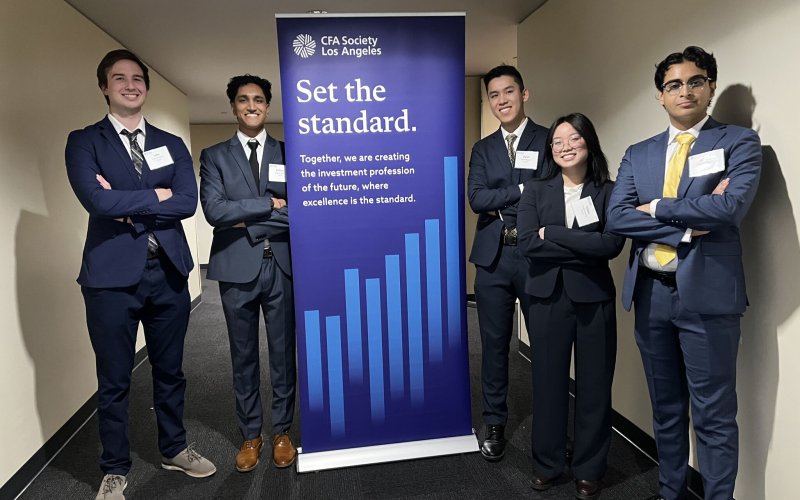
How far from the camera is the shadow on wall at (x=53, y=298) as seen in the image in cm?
280

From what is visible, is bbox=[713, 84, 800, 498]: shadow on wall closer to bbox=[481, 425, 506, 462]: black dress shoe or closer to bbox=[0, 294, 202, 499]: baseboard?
bbox=[481, 425, 506, 462]: black dress shoe

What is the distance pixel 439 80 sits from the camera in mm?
2678

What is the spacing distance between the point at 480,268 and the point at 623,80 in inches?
49.0

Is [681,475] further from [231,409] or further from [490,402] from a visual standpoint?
[231,409]

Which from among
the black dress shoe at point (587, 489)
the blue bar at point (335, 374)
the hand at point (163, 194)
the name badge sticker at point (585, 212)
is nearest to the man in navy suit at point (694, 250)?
the name badge sticker at point (585, 212)

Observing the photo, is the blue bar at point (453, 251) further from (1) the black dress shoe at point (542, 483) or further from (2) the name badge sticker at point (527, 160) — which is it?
(1) the black dress shoe at point (542, 483)

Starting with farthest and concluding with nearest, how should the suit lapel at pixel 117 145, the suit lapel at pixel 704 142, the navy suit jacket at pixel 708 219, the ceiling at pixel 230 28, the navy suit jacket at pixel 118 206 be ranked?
the ceiling at pixel 230 28 < the suit lapel at pixel 117 145 < the navy suit jacket at pixel 118 206 < the suit lapel at pixel 704 142 < the navy suit jacket at pixel 708 219

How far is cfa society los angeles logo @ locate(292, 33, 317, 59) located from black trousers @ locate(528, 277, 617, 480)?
4.98ft

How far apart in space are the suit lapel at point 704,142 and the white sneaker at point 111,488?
266cm

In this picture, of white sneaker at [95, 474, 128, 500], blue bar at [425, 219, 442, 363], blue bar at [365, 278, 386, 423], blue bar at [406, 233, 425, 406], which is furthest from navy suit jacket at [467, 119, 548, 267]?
white sneaker at [95, 474, 128, 500]

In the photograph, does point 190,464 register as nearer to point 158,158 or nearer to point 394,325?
point 394,325

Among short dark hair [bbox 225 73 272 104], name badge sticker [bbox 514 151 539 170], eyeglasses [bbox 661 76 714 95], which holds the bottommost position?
name badge sticker [bbox 514 151 539 170]

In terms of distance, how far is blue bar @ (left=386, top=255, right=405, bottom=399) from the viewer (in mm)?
2729

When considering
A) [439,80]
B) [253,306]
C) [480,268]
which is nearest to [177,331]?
[253,306]
